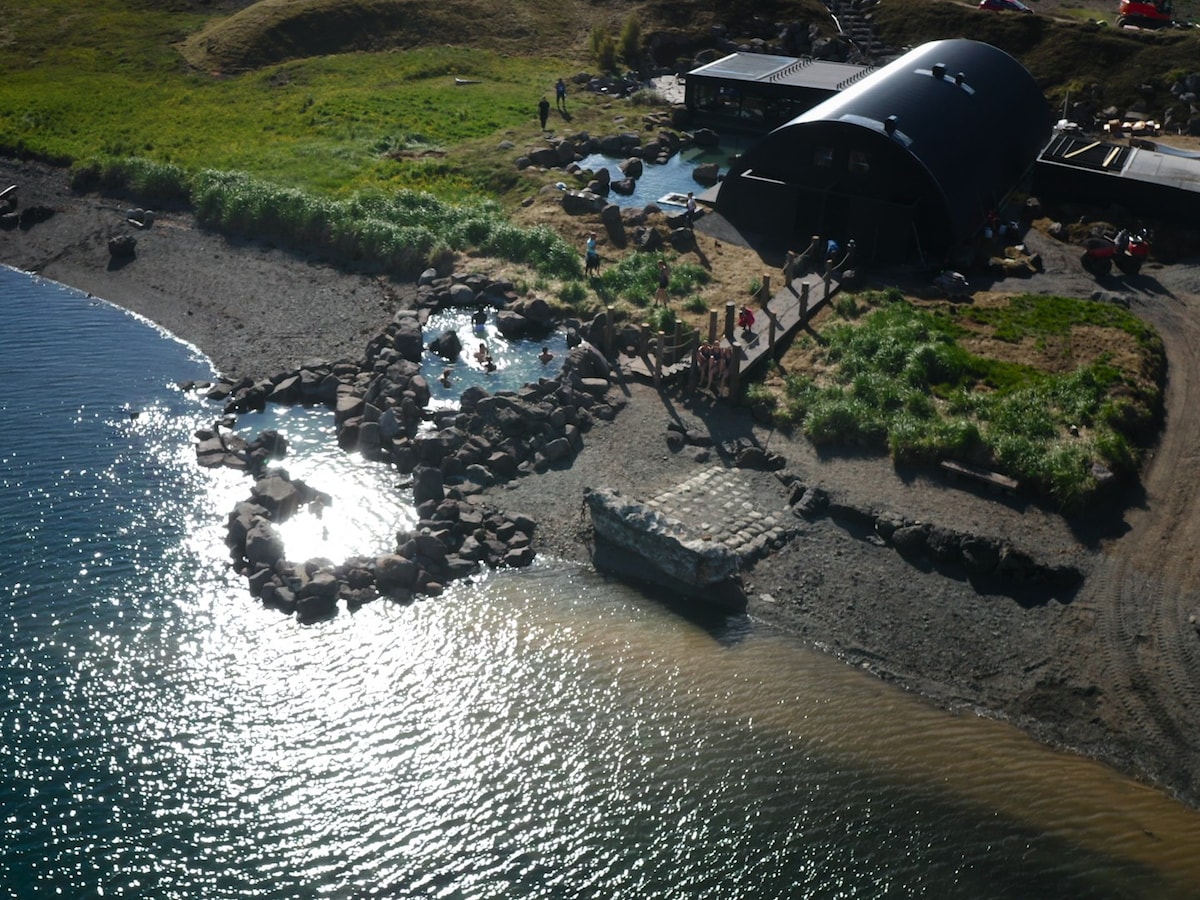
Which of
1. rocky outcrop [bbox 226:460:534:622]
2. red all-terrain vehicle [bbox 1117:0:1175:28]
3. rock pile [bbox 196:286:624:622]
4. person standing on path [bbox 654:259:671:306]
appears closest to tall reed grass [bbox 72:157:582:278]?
Answer: rock pile [bbox 196:286:624:622]

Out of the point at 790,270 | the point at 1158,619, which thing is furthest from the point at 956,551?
the point at 790,270

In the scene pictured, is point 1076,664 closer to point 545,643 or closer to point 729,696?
point 729,696

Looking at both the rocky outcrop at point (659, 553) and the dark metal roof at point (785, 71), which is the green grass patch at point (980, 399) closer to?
the rocky outcrop at point (659, 553)

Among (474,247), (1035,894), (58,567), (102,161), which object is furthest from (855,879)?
(102,161)

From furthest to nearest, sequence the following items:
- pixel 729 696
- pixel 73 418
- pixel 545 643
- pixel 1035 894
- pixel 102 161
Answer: pixel 102 161 < pixel 73 418 < pixel 545 643 < pixel 729 696 < pixel 1035 894

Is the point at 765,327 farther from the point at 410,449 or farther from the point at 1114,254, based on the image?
the point at 1114,254

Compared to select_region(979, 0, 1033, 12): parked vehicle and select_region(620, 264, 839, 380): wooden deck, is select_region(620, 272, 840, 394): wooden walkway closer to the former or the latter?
select_region(620, 264, 839, 380): wooden deck

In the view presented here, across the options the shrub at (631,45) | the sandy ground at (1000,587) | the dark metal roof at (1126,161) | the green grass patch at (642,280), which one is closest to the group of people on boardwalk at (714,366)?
the sandy ground at (1000,587)
